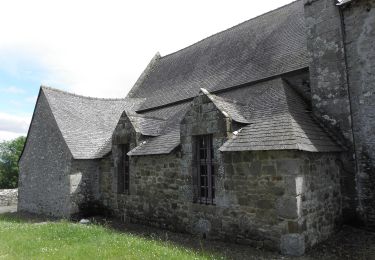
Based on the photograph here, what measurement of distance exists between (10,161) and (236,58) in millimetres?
36373

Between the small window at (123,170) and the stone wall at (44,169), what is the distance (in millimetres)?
2162

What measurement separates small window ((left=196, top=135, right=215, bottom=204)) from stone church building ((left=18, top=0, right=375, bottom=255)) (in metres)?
0.03

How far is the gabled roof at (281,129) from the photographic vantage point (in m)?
6.96

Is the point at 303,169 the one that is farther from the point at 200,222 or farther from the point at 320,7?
the point at 320,7

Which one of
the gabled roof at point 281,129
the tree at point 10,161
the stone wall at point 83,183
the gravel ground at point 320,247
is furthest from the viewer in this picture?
the tree at point 10,161

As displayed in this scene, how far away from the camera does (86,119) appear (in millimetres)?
14516

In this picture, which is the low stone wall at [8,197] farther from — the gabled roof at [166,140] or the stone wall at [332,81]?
the stone wall at [332,81]

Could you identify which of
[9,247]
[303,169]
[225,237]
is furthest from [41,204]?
[303,169]

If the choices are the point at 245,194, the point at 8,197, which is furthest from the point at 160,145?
the point at 8,197

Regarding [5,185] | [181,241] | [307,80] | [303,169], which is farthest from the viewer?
[5,185]

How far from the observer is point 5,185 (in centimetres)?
3516

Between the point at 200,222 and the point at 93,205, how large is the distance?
592cm

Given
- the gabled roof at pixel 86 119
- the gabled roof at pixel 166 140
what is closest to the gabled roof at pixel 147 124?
the gabled roof at pixel 166 140

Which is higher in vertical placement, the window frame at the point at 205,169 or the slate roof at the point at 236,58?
the slate roof at the point at 236,58
